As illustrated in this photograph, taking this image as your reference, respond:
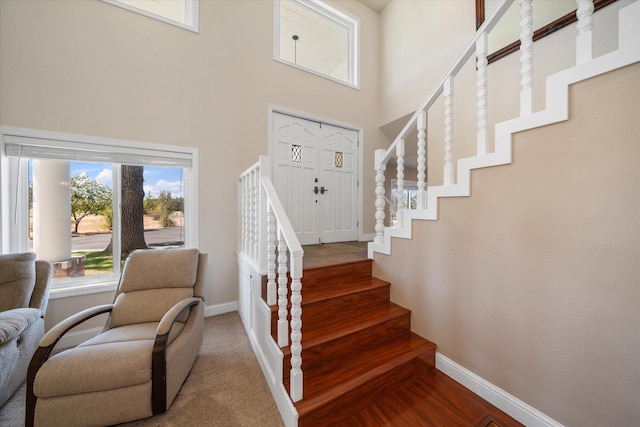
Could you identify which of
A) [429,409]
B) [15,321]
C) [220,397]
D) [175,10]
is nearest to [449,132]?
[429,409]

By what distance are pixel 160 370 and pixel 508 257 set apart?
226 centimetres

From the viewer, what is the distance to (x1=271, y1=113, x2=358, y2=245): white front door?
3.34m

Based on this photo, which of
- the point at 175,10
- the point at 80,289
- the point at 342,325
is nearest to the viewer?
the point at 342,325

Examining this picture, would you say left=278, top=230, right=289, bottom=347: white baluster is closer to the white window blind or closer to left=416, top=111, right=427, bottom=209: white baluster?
left=416, top=111, right=427, bottom=209: white baluster

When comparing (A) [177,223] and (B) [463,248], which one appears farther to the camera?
(A) [177,223]

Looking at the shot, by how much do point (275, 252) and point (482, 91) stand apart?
1858 mm

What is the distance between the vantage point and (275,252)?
184 centimetres

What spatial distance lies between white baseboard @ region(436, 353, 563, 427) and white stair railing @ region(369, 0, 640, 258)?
3.23 feet

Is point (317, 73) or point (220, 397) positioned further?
point (317, 73)

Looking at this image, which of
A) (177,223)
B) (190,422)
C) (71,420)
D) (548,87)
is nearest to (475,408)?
(190,422)

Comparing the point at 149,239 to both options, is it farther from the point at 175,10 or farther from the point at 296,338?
the point at 175,10

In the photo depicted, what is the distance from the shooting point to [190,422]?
136cm

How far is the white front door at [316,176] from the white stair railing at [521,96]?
4.96 ft

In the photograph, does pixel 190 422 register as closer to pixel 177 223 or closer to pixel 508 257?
pixel 177 223
